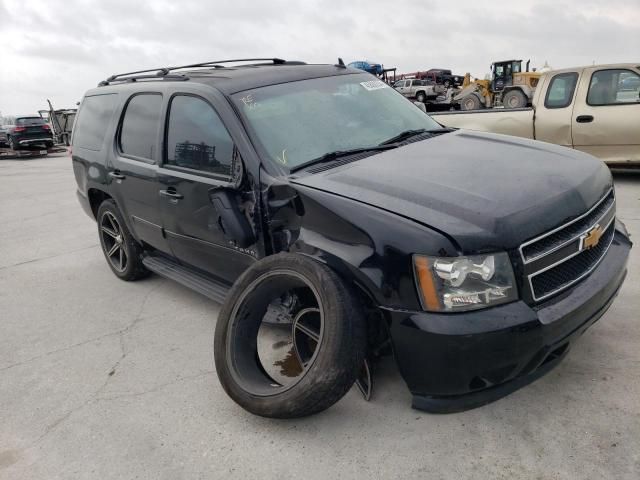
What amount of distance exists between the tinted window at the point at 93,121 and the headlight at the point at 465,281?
3610mm

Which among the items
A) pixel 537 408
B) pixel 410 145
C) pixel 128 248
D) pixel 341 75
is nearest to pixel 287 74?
pixel 341 75

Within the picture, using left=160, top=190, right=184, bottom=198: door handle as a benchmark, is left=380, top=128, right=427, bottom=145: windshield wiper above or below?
above

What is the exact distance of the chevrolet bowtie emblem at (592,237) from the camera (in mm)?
2585

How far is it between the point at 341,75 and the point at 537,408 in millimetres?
2588

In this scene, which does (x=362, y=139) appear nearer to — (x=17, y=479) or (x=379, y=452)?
(x=379, y=452)

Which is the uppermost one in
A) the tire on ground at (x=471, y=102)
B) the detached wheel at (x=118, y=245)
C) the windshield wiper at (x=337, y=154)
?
the windshield wiper at (x=337, y=154)

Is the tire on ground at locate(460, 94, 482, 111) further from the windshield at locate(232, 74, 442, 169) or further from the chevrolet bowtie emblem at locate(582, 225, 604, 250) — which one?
the chevrolet bowtie emblem at locate(582, 225, 604, 250)

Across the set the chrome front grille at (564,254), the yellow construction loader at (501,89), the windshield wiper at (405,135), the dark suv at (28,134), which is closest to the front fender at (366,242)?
the chrome front grille at (564,254)

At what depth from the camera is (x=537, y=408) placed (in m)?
2.62

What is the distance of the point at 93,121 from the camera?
200 inches

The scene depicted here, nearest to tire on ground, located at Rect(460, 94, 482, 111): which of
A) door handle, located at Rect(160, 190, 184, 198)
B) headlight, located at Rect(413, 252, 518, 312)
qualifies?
door handle, located at Rect(160, 190, 184, 198)

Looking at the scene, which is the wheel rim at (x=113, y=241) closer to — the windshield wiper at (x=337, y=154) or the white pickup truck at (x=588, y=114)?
the windshield wiper at (x=337, y=154)

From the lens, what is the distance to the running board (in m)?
3.66

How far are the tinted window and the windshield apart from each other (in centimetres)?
204
